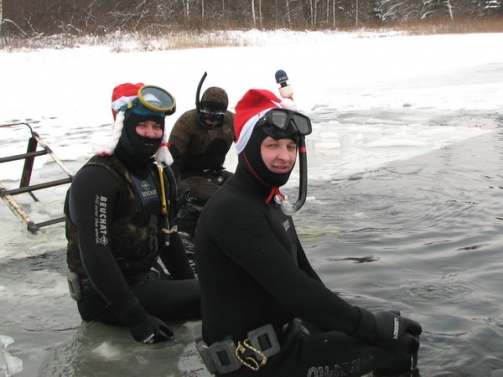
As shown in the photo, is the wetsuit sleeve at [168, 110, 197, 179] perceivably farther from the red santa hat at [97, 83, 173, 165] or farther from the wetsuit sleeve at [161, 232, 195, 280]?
the red santa hat at [97, 83, 173, 165]

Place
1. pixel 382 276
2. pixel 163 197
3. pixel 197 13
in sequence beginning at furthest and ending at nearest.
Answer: pixel 197 13 < pixel 382 276 < pixel 163 197

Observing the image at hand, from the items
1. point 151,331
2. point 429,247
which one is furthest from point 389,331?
point 429,247

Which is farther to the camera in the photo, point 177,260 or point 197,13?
point 197,13

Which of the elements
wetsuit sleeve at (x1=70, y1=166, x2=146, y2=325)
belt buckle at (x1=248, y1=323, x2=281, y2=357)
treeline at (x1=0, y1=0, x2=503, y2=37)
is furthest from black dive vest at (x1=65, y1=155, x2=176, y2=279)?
treeline at (x1=0, y1=0, x2=503, y2=37)

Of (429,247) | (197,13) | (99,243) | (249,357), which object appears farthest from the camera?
(197,13)

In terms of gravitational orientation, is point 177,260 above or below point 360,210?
above

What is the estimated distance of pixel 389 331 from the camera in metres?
2.29

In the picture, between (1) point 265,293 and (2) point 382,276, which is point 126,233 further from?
(2) point 382,276

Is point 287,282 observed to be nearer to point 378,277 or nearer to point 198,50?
point 378,277

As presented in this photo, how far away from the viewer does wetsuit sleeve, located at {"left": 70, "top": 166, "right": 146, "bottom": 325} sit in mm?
2912

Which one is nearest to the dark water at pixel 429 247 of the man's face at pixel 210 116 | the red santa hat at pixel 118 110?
the man's face at pixel 210 116

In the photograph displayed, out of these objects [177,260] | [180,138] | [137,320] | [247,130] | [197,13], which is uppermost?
[197,13]

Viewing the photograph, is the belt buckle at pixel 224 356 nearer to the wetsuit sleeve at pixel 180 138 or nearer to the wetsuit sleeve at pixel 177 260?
the wetsuit sleeve at pixel 177 260

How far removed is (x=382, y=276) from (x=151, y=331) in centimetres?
157
